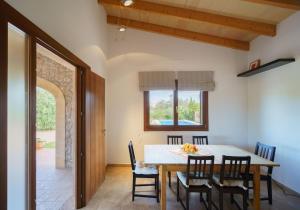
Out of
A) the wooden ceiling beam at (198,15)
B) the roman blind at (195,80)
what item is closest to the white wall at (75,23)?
the wooden ceiling beam at (198,15)

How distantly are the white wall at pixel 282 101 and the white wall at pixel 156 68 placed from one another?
52 centimetres

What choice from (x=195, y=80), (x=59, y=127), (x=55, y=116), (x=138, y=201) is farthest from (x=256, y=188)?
(x=55, y=116)

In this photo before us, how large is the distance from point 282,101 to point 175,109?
89.9 inches

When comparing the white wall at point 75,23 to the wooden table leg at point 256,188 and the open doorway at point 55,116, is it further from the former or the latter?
the wooden table leg at point 256,188

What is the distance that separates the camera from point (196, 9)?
12.6 feet

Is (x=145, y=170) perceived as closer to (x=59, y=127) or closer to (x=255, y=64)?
(x=59, y=127)

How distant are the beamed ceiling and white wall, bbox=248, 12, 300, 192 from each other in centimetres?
30

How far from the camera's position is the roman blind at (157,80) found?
5062mm

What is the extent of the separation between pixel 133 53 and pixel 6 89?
3.99 metres

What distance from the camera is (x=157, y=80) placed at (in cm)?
507

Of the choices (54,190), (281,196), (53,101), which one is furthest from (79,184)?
(281,196)

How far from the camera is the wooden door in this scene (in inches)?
129

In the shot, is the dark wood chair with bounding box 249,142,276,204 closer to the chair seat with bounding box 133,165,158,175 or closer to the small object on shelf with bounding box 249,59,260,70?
the chair seat with bounding box 133,165,158,175

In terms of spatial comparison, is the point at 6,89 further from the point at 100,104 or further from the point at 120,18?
the point at 120,18
